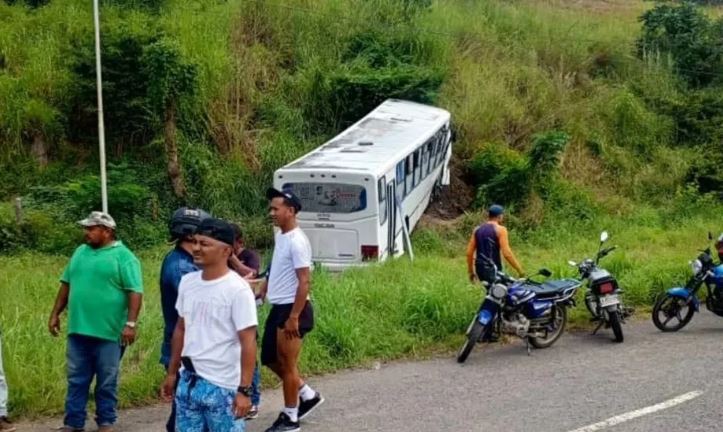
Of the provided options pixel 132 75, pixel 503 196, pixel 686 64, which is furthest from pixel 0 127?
pixel 686 64

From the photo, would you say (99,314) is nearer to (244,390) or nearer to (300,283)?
(300,283)

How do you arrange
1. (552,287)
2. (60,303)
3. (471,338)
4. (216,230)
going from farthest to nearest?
(552,287) → (471,338) → (60,303) → (216,230)

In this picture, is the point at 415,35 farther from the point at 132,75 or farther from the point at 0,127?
the point at 0,127

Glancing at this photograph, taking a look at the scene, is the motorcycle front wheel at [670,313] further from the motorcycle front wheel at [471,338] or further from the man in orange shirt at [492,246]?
the motorcycle front wheel at [471,338]

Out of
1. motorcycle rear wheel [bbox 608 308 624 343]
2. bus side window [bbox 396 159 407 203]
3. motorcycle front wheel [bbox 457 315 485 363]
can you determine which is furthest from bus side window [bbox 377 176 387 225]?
motorcycle front wheel [bbox 457 315 485 363]

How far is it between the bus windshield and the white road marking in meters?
7.71

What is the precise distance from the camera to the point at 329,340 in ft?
26.7

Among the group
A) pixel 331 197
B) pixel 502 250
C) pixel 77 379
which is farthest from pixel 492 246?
pixel 77 379

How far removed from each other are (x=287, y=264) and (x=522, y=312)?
3425 mm

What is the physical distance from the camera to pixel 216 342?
4316 millimetres

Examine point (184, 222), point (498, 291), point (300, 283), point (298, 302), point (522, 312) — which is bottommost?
point (522, 312)

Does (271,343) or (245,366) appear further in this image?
(271,343)

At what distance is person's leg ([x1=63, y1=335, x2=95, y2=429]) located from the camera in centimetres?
593

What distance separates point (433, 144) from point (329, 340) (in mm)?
10808
